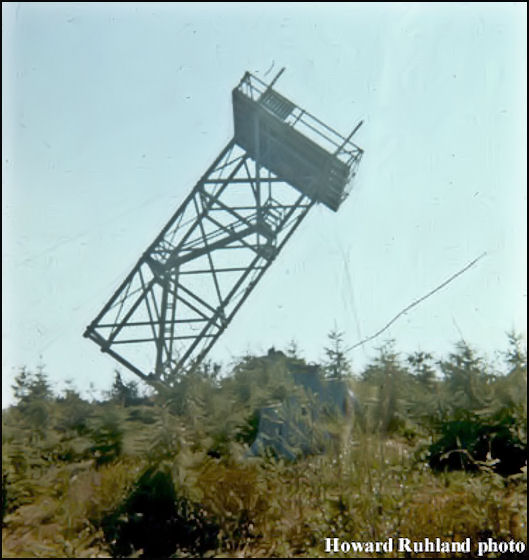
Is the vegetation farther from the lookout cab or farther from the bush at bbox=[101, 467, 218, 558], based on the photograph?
the lookout cab

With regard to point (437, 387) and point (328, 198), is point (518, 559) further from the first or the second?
point (328, 198)

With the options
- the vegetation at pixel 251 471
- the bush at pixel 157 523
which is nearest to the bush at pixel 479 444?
the vegetation at pixel 251 471

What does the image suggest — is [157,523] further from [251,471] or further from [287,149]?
[287,149]

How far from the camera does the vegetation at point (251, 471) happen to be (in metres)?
2.94

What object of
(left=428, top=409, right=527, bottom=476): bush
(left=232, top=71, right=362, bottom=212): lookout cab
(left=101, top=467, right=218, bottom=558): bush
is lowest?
(left=101, top=467, right=218, bottom=558): bush

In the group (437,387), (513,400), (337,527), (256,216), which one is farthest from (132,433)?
(256,216)

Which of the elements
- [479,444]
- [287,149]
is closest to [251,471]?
[479,444]

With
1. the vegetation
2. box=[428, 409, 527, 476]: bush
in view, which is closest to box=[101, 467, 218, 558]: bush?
the vegetation

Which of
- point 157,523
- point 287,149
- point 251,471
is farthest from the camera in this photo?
point 287,149

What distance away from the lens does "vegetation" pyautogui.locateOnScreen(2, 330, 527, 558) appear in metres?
2.94

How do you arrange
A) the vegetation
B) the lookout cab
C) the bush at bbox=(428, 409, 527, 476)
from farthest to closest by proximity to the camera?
the lookout cab
the bush at bbox=(428, 409, 527, 476)
the vegetation

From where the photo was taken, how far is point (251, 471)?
3.33m

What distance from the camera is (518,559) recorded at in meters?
2.70

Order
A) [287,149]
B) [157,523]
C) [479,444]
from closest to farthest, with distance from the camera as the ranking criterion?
[157,523] < [479,444] < [287,149]
